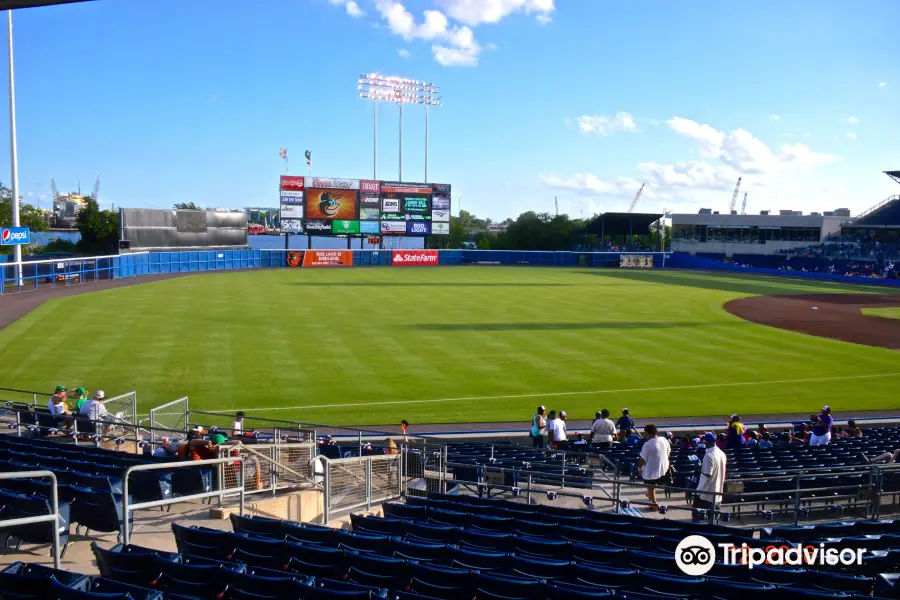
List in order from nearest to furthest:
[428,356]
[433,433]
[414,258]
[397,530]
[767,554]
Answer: [767,554] → [397,530] → [433,433] → [428,356] → [414,258]

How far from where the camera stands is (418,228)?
79812mm

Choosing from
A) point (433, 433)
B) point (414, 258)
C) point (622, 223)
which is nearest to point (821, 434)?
point (433, 433)

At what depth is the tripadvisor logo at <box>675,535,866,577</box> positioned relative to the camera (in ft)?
24.0

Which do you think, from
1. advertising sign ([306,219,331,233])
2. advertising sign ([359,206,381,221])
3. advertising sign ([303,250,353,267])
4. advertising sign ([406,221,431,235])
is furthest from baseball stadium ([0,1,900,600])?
advertising sign ([406,221,431,235])

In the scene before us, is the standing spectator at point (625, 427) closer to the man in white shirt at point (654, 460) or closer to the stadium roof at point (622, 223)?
the man in white shirt at point (654, 460)

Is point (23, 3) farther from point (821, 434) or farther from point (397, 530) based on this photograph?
point (821, 434)

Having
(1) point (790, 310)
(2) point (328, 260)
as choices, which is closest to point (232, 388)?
(1) point (790, 310)

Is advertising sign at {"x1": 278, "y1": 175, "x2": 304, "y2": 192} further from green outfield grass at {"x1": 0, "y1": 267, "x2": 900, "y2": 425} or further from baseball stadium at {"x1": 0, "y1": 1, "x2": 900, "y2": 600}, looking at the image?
green outfield grass at {"x1": 0, "y1": 267, "x2": 900, "y2": 425}

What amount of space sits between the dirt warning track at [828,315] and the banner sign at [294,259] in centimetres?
4473

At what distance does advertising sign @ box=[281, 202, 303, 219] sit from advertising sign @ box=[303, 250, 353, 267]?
5070 mm

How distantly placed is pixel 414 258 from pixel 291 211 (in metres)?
16.3

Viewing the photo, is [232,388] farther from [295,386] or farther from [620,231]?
[620,231]

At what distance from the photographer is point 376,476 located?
1152cm

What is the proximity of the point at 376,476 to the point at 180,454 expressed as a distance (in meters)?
2.97
